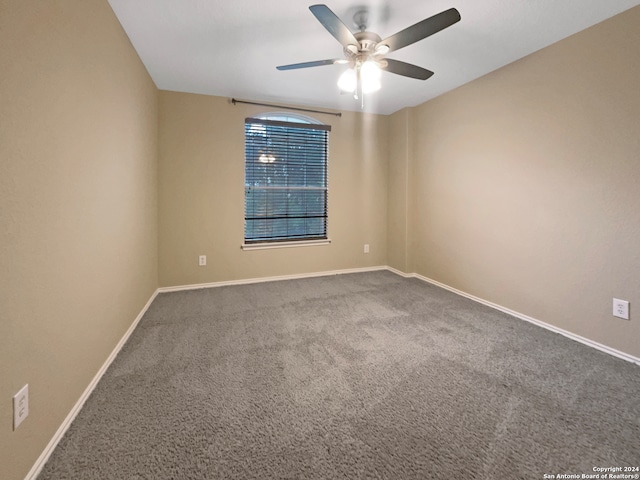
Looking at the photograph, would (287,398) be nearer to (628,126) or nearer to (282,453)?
(282,453)

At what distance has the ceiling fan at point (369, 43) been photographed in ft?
5.07

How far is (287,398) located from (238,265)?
2.35 metres

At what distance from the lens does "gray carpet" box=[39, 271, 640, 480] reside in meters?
1.10

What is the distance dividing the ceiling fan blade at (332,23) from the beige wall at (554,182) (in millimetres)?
1723

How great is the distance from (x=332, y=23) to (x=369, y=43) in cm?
43

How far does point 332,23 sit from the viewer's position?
160cm

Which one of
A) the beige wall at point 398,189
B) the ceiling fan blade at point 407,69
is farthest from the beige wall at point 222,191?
the ceiling fan blade at point 407,69

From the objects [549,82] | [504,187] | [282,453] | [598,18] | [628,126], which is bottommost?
[282,453]

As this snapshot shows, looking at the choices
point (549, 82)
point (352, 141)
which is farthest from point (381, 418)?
point (352, 141)

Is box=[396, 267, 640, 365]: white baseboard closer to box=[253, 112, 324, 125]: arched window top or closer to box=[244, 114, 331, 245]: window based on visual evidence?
box=[244, 114, 331, 245]: window

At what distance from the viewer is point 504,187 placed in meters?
2.68

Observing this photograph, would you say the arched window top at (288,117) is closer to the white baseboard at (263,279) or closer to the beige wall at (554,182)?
the beige wall at (554,182)

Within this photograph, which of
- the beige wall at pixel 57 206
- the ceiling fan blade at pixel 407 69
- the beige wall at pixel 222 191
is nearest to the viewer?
the beige wall at pixel 57 206

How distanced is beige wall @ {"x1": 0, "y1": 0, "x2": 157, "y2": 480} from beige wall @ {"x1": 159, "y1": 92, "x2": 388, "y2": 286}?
117 centimetres
